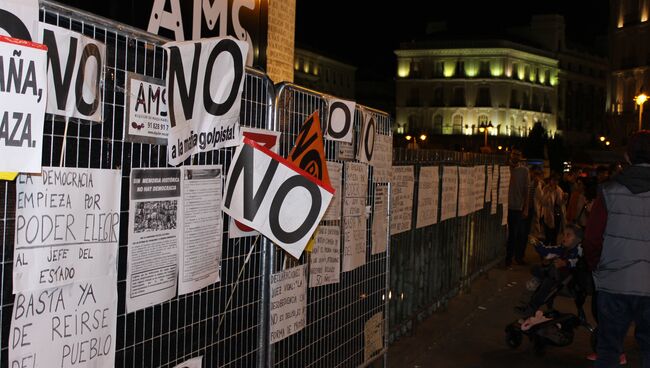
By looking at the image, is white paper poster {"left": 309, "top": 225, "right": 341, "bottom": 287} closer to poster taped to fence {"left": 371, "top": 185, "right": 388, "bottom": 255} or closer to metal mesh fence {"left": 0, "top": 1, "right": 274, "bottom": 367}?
metal mesh fence {"left": 0, "top": 1, "right": 274, "bottom": 367}

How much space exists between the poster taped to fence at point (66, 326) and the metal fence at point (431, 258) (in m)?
5.45

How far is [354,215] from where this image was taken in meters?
6.43

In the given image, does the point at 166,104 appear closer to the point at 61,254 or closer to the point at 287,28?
the point at 61,254

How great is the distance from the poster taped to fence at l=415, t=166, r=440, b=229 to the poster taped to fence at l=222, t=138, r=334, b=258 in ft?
15.3

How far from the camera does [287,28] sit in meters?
12.0

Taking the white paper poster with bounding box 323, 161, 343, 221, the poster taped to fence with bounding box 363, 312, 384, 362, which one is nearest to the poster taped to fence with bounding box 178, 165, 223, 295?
the white paper poster with bounding box 323, 161, 343, 221

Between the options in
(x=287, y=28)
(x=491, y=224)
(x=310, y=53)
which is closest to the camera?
(x=287, y=28)

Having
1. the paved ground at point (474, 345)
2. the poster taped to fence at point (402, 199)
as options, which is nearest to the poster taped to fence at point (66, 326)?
the poster taped to fence at point (402, 199)

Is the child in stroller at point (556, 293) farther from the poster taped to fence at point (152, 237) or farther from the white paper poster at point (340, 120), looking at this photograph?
the poster taped to fence at point (152, 237)

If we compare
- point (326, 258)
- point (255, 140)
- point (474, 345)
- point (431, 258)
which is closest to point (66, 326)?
point (255, 140)

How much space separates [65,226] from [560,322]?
729 cm

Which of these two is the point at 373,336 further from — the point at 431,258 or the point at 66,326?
the point at 66,326

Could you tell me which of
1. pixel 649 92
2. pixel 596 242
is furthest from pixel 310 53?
pixel 596 242

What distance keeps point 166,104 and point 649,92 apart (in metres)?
76.4
